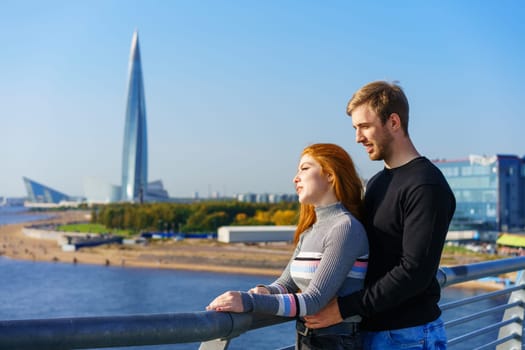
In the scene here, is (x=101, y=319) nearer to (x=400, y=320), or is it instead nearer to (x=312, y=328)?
(x=312, y=328)

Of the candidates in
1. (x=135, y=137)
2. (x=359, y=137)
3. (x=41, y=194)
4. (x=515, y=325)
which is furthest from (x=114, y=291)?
(x=41, y=194)

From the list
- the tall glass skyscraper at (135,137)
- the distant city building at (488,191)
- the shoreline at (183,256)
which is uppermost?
the tall glass skyscraper at (135,137)

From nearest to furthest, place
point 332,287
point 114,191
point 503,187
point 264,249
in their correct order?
point 332,287
point 503,187
point 264,249
point 114,191

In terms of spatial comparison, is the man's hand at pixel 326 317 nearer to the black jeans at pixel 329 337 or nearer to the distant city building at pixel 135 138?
the black jeans at pixel 329 337

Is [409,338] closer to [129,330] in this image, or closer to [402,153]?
[402,153]

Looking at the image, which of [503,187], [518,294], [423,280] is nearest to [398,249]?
[423,280]

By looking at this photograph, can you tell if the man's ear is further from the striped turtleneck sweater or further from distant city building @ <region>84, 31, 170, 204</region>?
distant city building @ <region>84, 31, 170, 204</region>

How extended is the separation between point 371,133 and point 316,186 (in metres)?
0.11

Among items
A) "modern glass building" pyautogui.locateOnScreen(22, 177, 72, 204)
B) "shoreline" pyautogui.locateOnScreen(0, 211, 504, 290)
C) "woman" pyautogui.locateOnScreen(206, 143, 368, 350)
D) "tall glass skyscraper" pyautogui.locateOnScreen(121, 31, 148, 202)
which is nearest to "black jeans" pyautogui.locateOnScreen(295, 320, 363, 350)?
"woman" pyautogui.locateOnScreen(206, 143, 368, 350)

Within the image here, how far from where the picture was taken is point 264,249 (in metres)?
27.3

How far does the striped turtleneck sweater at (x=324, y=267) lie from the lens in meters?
0.85

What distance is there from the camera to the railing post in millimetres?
1520

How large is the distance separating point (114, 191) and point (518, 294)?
69055mm

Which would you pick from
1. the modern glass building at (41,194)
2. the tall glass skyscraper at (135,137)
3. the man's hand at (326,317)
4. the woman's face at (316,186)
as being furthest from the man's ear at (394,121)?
the modern glass building at (41,194)
